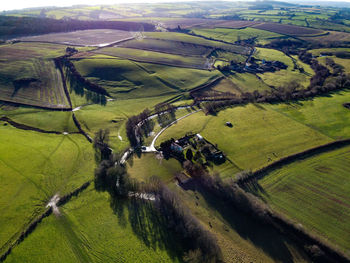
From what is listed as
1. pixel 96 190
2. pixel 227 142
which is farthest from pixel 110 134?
pixel 227 142

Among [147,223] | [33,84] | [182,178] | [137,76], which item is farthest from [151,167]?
[33,84]

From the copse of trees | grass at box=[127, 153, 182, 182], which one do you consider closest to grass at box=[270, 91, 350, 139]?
grass at box=[127, 153, 182, 182]

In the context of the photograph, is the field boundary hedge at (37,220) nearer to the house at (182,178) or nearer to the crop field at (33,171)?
the crop field at (33,171)

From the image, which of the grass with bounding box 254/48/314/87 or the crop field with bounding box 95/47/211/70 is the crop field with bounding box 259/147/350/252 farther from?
the crop field with bounding box 95/47/211/70

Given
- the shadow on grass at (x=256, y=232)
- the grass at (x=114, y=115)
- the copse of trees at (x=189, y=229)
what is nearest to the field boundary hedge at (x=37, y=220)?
the grass at (x=114, y=115)

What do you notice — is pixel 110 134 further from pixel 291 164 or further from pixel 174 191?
pixel 291 164
